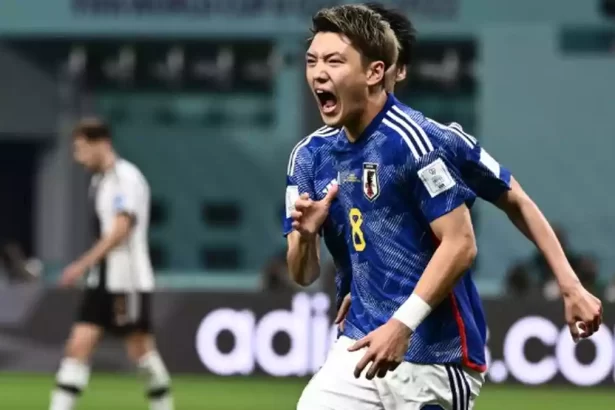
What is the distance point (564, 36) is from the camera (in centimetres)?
2420

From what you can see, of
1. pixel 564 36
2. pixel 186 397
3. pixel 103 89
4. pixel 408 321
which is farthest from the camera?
pixel 103 89

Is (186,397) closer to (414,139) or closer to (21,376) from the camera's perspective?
(21,376)

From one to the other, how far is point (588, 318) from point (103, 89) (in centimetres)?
2157

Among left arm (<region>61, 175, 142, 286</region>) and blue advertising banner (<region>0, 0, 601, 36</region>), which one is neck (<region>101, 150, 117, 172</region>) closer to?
left arm (<region>61, 175, 142, 286</region>)

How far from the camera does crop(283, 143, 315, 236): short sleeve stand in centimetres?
534

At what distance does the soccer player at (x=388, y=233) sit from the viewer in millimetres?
4914

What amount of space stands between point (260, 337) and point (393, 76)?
9049 mm

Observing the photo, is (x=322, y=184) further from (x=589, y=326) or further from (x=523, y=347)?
(x=523, y=347)

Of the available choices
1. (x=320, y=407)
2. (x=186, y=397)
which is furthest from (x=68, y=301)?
(x=320, y=407)

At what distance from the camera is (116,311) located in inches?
403

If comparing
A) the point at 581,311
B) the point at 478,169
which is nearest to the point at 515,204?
the point at 478,169

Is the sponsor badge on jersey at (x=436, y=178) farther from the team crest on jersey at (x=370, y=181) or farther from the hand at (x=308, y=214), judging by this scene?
the hand at (x=308, y=214)

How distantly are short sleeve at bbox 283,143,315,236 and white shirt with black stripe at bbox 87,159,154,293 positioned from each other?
4771 mm

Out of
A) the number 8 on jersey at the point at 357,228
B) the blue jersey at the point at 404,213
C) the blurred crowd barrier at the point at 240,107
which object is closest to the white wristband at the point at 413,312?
the blue jersey at the point at 404,213
